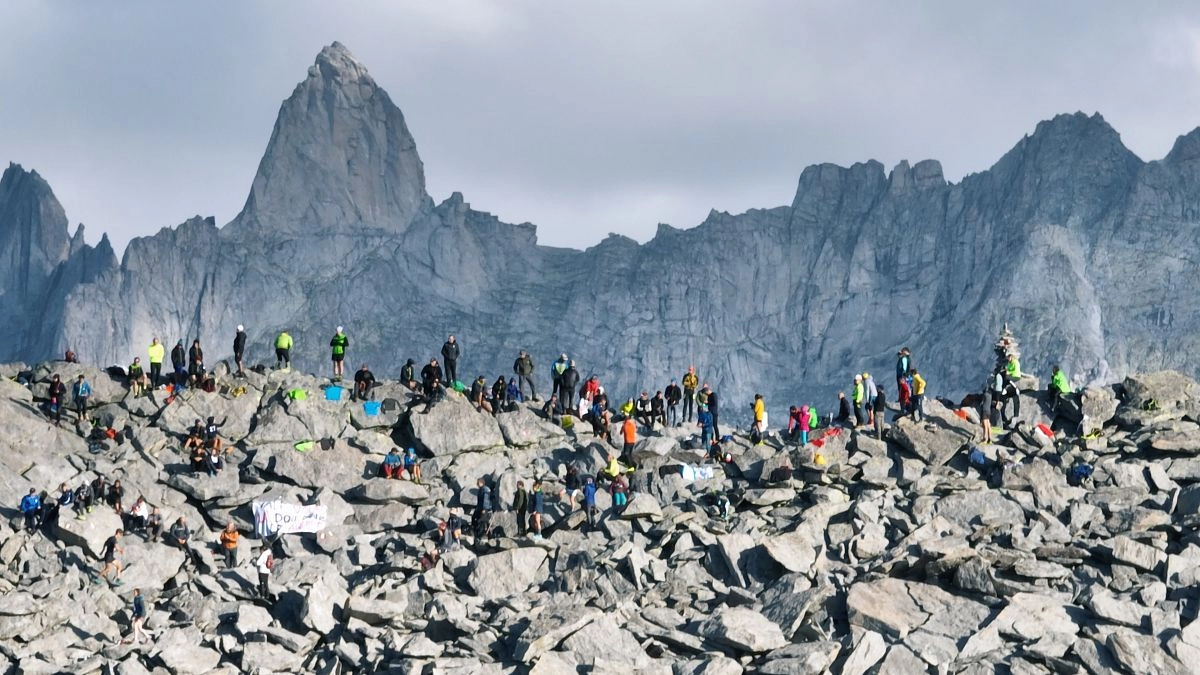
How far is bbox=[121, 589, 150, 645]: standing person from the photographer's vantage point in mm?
35719

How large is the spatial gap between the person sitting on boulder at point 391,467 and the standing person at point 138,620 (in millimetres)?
9755

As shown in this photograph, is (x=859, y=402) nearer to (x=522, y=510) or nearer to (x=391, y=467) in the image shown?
(x=522, y=510)

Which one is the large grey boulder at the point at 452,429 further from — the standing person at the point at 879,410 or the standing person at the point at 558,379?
the standing person at the point at 879,410

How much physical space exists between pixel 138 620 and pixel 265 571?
383cm

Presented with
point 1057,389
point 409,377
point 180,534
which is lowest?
point 180,534

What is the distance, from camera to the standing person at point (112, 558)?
128 feet

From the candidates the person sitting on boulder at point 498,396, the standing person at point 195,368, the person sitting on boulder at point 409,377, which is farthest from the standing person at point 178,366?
the person sitting on boulder at point 498,396

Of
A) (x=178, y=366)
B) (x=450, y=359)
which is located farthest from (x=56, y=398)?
(x=450, y=359)

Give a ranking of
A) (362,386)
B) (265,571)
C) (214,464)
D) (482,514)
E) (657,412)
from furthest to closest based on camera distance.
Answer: (657,412), (362,386), (214,464), (482,514), (265,571)

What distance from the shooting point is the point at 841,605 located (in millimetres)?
34000

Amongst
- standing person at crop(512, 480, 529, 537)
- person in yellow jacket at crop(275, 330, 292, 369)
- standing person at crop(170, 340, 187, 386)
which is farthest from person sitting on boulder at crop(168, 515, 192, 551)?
person in yellow jacket at crop(275, 330, 292, 369)

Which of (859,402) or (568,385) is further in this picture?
(568,385)

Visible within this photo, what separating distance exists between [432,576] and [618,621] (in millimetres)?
6058

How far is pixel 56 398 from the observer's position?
47562 mm
